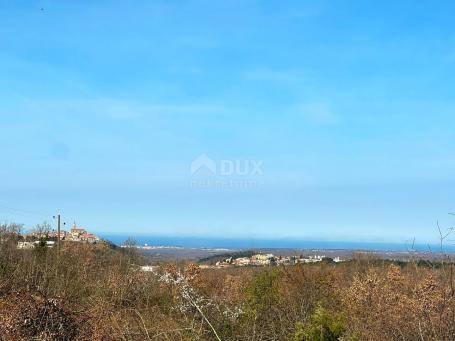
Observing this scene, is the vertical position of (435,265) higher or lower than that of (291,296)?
higher

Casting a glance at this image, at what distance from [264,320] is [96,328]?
5.85m

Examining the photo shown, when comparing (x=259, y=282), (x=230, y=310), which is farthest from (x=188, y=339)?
(x=259, y=282)

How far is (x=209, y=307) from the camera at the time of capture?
532 inches

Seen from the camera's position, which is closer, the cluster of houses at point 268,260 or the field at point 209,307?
the field at point 209,307

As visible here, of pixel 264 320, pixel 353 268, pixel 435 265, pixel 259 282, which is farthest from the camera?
pixel 353 268

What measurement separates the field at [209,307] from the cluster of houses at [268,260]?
0.61 metres

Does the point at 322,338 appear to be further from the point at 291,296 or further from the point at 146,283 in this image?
the point at 146,283

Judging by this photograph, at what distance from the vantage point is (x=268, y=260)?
29.7 meters

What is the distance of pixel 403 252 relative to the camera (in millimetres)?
7059

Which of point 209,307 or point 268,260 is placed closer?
point 209,307

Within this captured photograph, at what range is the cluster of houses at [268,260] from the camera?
25552 millimetres

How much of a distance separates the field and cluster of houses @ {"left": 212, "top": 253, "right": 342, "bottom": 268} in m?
0.61

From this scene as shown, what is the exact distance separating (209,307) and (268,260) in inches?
646

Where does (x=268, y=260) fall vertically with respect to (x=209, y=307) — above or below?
above
